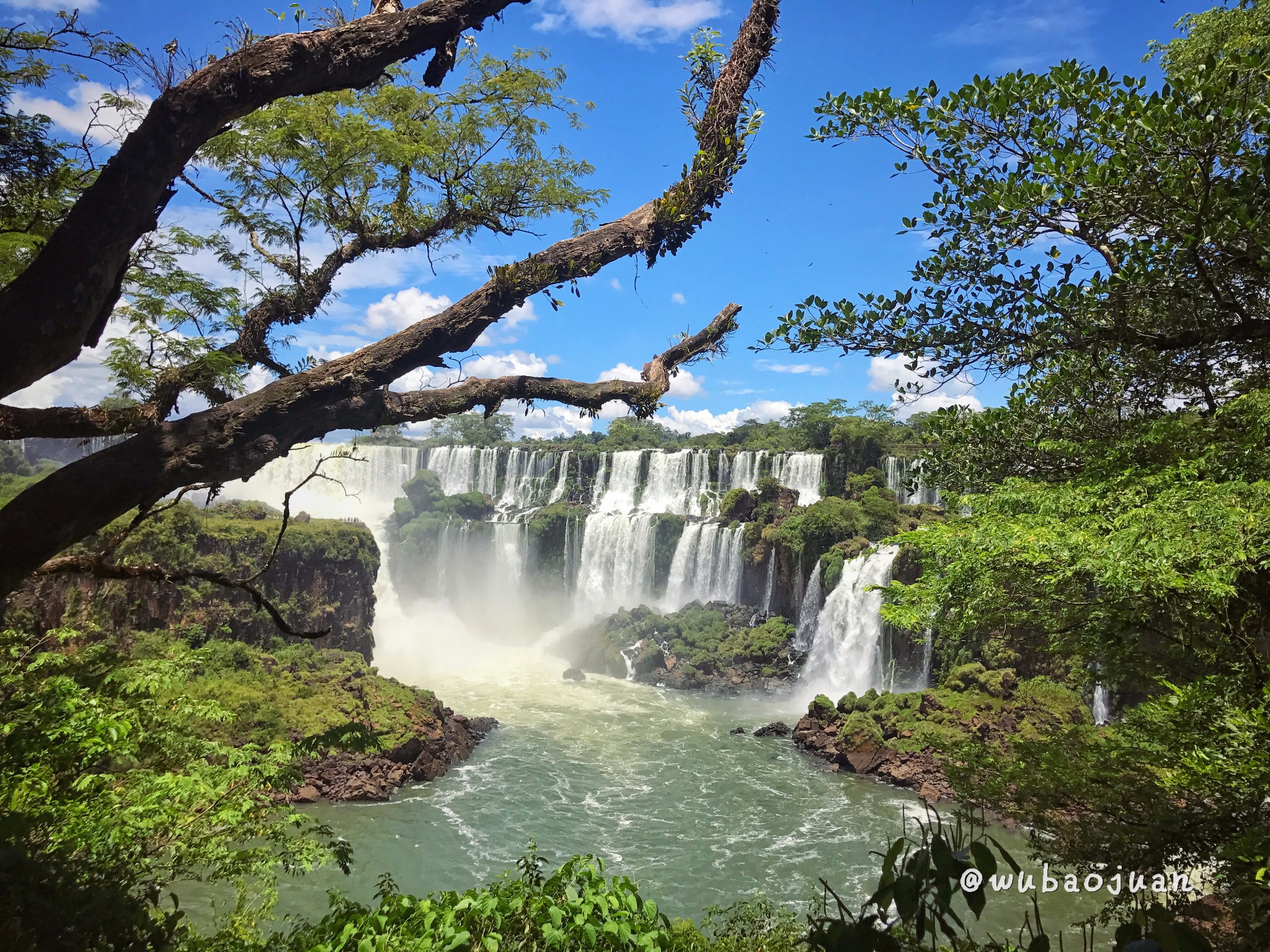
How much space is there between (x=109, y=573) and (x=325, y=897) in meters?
7.42

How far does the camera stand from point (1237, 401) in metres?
4.19

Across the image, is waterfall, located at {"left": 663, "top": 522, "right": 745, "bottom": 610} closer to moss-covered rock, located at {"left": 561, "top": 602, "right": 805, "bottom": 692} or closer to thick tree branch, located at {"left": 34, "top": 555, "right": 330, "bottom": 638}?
moss-covered rock, located at {"left": 561, "top": 602, "right": 805, "bottom": 692}

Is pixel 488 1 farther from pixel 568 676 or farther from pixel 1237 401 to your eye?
pixel 568 676

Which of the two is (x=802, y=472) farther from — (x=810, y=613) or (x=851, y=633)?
(x=851, y=633)

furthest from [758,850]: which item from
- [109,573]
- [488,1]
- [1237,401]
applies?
[488,1]

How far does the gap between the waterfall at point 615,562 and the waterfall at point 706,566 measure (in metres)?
1.24

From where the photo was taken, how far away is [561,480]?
3306cm

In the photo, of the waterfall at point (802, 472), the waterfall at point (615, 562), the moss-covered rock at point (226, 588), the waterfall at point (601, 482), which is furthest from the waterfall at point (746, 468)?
the moss-covered rock at point (226, 588)

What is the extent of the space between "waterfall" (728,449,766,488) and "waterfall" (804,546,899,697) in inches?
335

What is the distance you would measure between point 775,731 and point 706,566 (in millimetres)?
9684

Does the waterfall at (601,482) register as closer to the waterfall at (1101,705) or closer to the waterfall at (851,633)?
the waterfall at (851,633)

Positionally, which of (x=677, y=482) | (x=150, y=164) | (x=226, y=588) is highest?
(x=150, y=164)

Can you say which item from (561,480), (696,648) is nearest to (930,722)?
(696,648)

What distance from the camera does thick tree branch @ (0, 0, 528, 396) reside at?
257cm
